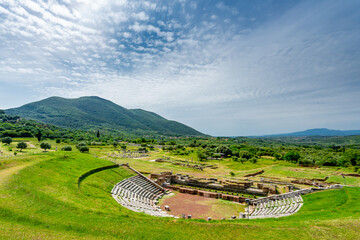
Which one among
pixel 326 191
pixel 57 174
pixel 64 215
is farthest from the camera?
pixel 326 191

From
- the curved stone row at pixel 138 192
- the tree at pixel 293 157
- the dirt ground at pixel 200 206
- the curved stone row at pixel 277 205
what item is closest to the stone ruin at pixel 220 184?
the dirt ground at pixel 200 206

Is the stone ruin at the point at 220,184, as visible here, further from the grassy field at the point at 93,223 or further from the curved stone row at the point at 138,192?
the grassy field at the point at 93,223

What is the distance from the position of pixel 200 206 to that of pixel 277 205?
512 inches

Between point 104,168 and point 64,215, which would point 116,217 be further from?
point 104,168

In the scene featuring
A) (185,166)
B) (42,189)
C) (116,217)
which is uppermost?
(42,189)

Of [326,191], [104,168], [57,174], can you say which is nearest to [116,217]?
[57,174]

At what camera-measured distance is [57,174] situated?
90.2 ft

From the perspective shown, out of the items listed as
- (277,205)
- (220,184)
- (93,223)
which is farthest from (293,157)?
(93,223)

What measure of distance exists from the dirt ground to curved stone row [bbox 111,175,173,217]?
2.21 m

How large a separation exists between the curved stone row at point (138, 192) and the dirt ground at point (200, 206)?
221 centimetres

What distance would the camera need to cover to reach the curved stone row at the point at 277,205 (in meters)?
27.9

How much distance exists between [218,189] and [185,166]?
105ft

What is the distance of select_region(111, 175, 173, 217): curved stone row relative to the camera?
29.8 metres

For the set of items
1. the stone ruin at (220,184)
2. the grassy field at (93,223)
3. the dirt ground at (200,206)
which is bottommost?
the dirt ground at (200,206)
